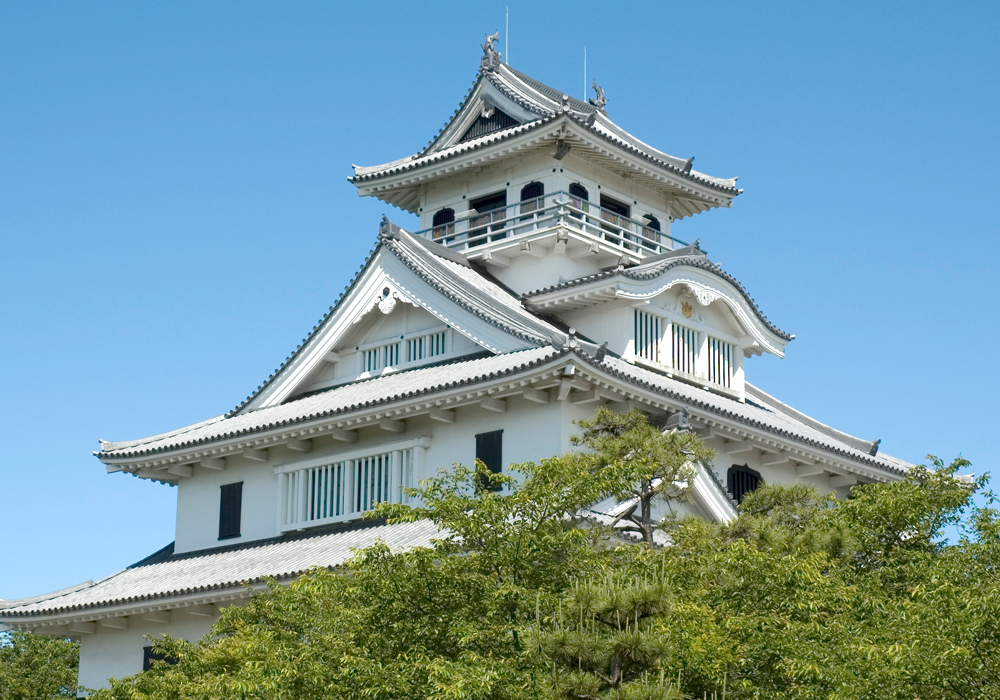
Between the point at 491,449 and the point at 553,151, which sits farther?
the point at 553,151

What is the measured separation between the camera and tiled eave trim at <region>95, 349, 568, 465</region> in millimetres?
26938

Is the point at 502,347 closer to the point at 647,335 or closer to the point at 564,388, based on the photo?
the point at 564,388

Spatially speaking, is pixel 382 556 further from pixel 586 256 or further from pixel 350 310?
pixel 586 256

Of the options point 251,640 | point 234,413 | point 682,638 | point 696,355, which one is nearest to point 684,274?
point 696,355

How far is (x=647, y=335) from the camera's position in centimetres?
3219

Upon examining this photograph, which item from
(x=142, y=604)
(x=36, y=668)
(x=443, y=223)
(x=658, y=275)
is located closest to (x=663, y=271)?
(x=658, y=275)

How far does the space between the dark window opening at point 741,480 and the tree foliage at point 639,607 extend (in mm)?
8115

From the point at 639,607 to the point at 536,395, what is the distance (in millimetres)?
13058

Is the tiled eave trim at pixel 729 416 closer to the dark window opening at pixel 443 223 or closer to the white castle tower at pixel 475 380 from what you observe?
the white castle tower at pixel 475 380

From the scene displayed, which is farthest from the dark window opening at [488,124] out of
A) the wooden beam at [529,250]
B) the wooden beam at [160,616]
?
the wooden beam at [160,616]

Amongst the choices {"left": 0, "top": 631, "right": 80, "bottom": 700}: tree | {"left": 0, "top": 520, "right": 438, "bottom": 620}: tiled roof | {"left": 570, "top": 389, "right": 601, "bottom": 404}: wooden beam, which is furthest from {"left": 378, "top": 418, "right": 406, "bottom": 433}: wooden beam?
{"left": 0, "top": 631, "right": 80, "bottom": 700}: tree

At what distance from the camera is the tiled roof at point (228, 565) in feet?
90.0

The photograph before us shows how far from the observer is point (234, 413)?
34188 mm

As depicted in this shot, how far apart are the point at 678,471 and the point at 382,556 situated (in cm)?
568
